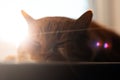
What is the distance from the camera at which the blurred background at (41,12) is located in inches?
34.5

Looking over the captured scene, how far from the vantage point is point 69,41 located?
69 centimetres

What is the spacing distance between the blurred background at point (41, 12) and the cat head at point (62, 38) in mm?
140

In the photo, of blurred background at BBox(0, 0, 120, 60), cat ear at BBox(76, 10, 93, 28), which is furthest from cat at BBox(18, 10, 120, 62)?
blurred background at BBox(0, 0, 120, 60)

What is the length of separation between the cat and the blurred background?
13cm

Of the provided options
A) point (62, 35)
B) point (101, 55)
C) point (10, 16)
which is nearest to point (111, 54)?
point (101, 55)

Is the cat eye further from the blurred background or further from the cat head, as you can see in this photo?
the blurred background

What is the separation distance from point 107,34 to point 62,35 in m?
0.13

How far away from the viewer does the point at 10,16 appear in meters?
0.96

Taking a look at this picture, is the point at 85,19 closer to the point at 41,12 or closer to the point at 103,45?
the point at 103,45

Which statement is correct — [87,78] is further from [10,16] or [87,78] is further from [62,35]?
[10,16]

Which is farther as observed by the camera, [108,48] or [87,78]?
[108,48]

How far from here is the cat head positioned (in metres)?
0.66

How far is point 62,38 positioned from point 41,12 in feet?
1.08

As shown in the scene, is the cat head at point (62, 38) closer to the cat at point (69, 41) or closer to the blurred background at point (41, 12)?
the cat at point (69, 41)
